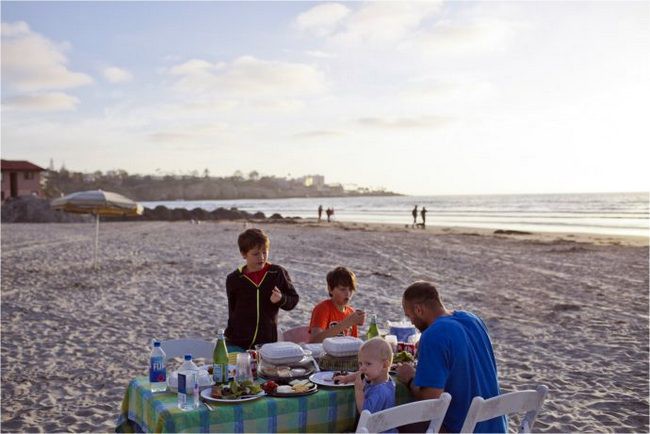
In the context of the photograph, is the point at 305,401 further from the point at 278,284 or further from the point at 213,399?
the point at 278,284

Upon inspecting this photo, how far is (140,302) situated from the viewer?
35.5 ft

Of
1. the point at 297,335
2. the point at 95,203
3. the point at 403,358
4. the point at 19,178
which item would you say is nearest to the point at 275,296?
the point at 297,335

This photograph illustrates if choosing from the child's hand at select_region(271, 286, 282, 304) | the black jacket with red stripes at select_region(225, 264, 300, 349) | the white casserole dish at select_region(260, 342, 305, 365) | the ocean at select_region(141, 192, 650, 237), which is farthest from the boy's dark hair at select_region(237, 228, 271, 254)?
the ocean at select_region(141, 192, 650, 237)

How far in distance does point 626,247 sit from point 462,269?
392 inches

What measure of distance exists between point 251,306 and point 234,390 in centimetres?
155

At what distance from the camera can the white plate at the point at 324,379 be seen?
329cm

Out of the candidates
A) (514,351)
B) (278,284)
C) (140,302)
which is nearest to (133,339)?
(140,302)

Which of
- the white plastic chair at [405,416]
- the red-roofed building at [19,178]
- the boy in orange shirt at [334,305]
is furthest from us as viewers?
the red-roofed building at [19,178]

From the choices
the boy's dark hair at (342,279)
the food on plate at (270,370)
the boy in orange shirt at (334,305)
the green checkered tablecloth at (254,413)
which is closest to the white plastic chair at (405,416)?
the green checkered tablecloth at (254,413)

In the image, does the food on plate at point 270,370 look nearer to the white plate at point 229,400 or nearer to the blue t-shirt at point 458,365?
the white plate at point 229,400

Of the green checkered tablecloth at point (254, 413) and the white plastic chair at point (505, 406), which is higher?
the white plastic chair at point (505, 406)

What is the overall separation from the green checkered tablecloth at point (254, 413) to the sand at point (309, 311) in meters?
2.39

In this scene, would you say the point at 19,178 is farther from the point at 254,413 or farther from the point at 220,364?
the point at 254,413

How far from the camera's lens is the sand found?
597 cm
